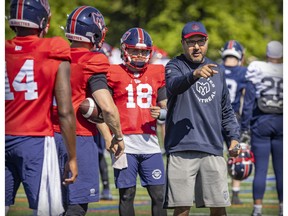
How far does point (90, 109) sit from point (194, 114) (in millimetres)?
957

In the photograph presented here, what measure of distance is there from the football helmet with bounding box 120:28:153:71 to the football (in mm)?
1196

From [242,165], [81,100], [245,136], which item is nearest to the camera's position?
[81,100]

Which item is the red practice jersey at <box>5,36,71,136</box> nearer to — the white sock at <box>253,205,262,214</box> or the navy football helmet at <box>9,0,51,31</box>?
the navy football helmet at <box>9,0,51,31</box>

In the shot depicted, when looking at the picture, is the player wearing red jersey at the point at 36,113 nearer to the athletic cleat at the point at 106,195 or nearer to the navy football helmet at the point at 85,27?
the navy football helmet at the point at 85,27

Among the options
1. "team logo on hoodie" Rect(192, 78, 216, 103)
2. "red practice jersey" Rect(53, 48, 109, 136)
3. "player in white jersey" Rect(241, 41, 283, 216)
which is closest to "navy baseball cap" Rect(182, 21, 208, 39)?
"team logo on hoodie" Rect(192, 78, 216, 103)

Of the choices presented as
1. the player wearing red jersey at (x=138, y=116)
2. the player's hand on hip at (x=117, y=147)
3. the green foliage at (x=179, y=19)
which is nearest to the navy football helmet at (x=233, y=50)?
the player wearing red jersey at (x=138, y=116)

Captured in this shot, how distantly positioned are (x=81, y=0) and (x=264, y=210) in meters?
14.1

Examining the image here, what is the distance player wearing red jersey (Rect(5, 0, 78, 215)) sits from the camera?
5238 mm

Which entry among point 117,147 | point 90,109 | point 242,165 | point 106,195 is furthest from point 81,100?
point 106,195

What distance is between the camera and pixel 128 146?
735 cm

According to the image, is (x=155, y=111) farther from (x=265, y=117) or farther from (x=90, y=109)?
(x=265, y=117)

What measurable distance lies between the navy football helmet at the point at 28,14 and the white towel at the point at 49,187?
0.74 metres

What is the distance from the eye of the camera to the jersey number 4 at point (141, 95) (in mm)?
7430

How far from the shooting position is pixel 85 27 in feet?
21.4
